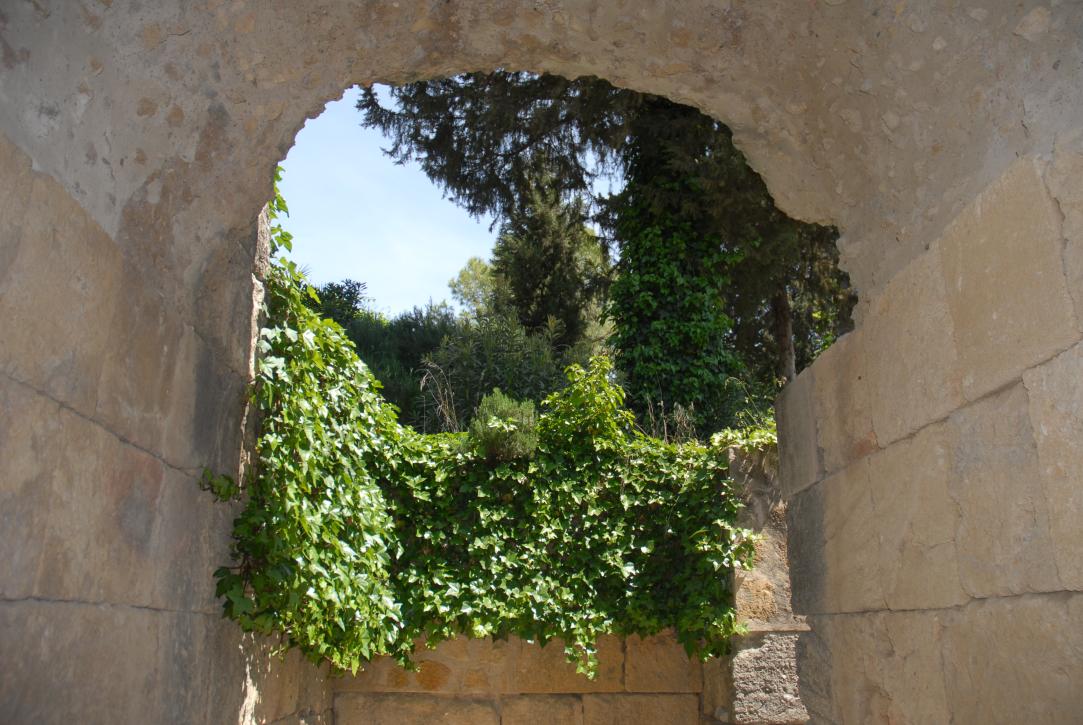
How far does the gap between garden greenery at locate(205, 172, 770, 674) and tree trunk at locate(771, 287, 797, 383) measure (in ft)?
19.8

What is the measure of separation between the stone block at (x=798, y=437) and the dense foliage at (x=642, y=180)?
14.6 feet

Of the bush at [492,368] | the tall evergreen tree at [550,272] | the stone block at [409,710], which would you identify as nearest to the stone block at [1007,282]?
the stone block at [409,710]

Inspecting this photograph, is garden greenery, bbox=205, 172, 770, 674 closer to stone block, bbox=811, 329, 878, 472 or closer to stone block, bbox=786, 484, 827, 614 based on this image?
stone block, bbox=786, 484, 827, 614

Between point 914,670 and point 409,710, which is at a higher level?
point 914,670

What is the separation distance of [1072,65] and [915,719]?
74.3 inches

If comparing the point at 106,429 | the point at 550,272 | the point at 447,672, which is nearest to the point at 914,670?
the point at 106,429

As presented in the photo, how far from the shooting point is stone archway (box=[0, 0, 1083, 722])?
203 cm

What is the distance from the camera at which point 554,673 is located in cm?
545

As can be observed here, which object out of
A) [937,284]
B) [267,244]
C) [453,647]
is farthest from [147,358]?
[453,647]

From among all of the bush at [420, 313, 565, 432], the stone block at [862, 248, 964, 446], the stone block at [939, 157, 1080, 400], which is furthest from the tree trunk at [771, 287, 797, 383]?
the stone block at [939, 157, 1080, 400]

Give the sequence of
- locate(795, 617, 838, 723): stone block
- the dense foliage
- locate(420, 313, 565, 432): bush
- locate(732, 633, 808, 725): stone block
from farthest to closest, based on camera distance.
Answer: locate(420, 313, 565, 432): bush
the dense foliage
locate(732, 633, 808, 725): stone block
locate(795, 617, 838, 723): stone block

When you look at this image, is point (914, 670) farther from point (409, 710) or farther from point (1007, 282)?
point (409, 710)

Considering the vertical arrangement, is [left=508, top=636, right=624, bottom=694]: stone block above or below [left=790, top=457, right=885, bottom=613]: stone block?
below

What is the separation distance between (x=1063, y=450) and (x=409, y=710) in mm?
4427
